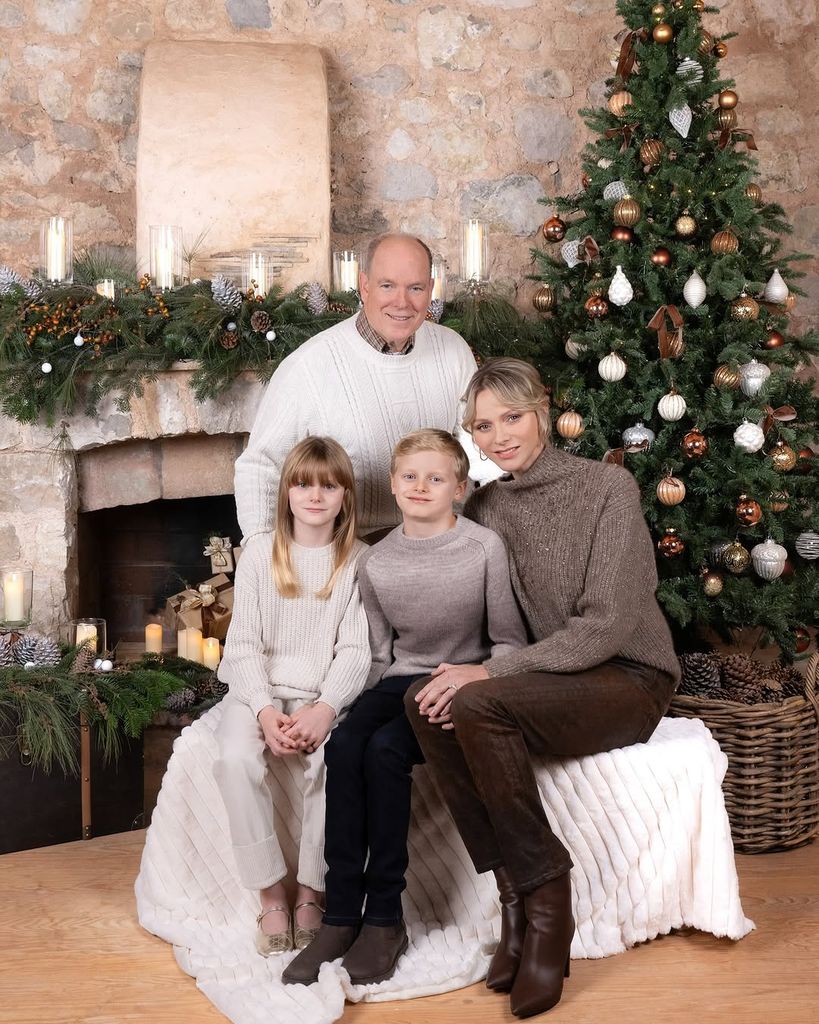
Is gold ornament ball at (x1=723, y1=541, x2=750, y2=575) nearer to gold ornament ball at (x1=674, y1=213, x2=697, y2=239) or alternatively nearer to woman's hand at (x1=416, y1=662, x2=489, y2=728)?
gold ornament ball at (x1=674, y1=213, x2=697, y2=239)

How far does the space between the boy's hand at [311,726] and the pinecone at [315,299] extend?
1.33m

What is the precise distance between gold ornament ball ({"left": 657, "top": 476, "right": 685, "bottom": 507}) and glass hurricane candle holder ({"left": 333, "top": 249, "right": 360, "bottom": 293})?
111 cm

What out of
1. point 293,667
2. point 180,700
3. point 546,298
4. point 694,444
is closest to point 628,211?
point 546,298

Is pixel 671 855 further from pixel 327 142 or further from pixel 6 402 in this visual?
pixel 327 142

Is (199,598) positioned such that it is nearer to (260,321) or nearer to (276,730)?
(260,321)

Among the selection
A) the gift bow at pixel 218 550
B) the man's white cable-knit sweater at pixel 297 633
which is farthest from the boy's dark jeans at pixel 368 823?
the gift bow at pixel 218 550

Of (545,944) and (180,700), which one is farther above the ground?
(180,700)

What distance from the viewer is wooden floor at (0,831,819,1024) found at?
1919 mm

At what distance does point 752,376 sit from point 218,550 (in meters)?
1.76

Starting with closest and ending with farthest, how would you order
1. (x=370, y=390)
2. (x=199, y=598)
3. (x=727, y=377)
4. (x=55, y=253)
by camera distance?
(x=370, y=390) < (x=727, y=377) < (x=55, y=253) < (x=199, y=598)

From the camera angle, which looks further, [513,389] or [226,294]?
[226,294]

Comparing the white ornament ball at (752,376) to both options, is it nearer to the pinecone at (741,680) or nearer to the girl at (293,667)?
the pinecone at (741,680)

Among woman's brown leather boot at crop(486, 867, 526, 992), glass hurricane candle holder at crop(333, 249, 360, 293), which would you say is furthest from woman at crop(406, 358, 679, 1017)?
glass hurricane candle holder at crop(333, 249, 360, 293)

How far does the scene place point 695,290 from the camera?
9.42 ft
